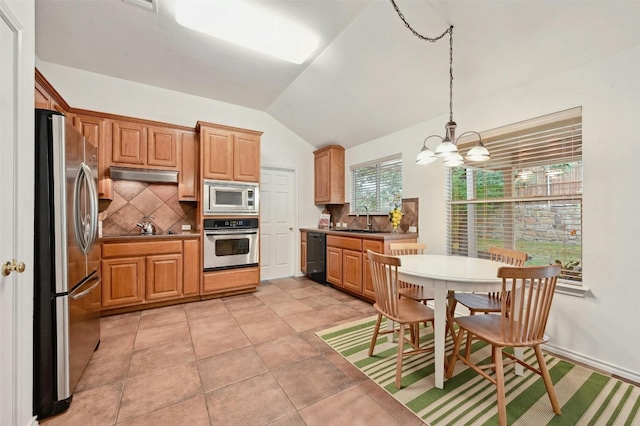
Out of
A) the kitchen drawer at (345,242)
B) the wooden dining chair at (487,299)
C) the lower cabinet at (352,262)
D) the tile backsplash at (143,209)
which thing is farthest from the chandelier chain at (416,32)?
the tile backsplash at (143,209)

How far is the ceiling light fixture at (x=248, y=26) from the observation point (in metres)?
2.45

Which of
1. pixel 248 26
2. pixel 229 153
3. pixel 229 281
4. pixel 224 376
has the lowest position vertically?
pixel 224 376

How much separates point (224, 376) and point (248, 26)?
3149 mm

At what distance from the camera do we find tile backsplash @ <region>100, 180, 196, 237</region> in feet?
11.7

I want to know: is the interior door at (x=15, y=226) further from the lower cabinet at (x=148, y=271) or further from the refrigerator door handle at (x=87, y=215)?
the lower cabinet at (x=148, y=271)

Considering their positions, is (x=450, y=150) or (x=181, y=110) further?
(x=181, y=110)

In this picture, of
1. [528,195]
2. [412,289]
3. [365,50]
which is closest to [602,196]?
[528,195]

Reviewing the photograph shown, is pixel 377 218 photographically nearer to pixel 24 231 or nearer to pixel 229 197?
pixel 229 197

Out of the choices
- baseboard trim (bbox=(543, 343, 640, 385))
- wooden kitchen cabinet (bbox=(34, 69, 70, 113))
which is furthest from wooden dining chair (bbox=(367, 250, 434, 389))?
wooden kitchen cabinet (bbox=(34, 69, 70, 113))

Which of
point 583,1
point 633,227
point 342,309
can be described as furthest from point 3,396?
point 583,1

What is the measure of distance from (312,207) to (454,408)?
401cm

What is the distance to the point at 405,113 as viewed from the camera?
3.47 metres

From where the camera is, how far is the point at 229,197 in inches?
150

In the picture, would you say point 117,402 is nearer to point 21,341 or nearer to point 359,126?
point 21,341
